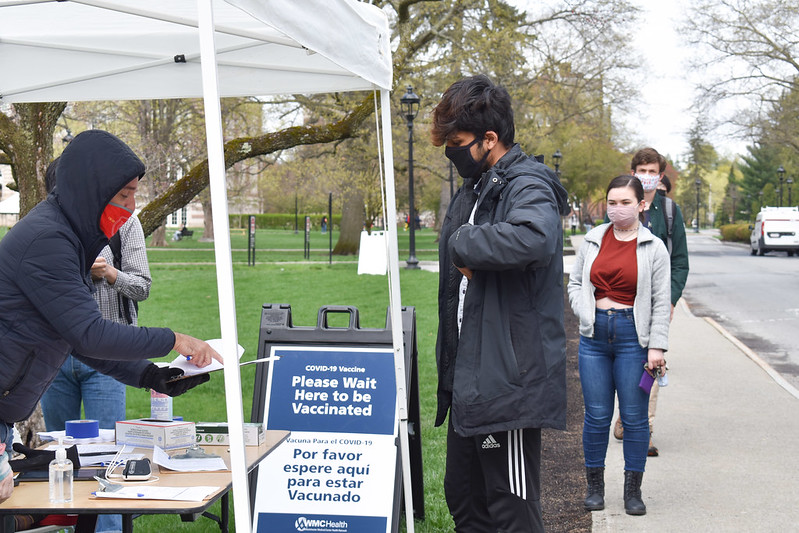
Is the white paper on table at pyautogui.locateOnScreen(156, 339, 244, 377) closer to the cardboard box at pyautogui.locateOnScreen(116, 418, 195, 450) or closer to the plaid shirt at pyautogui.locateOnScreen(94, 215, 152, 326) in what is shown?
the cardboard box at pyautogui.locateOnScreen(116, 418, 195, 450)

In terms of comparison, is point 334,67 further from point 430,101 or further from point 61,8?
point 430,101

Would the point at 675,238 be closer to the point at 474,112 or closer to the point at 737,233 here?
the point at 474,112

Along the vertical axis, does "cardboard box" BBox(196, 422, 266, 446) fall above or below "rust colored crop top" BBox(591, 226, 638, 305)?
below

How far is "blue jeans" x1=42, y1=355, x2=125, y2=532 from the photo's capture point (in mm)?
4578

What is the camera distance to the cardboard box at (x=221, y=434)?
351cm

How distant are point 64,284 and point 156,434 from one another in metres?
0.87

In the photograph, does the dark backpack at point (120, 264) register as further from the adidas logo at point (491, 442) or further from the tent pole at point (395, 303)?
the adidas logo at point (491, 442)

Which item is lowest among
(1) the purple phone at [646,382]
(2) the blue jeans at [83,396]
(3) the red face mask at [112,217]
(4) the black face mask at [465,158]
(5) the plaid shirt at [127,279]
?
(1) the purple phone at [646,382]

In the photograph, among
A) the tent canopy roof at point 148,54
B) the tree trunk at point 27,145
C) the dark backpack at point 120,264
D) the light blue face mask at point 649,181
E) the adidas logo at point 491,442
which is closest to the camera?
the adidas logo at point 491,442

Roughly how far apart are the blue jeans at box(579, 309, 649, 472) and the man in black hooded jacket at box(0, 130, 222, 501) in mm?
2883

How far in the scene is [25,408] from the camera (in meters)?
2.89

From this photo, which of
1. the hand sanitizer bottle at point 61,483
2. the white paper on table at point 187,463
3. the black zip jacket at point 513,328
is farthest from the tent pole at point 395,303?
the hand sanitizer bottle at point 61,483

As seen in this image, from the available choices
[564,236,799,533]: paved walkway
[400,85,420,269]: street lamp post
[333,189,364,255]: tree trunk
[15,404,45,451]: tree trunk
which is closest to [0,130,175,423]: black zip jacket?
[15,404,45,451]: tree trunk

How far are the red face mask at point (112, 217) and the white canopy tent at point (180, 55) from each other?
90cm
